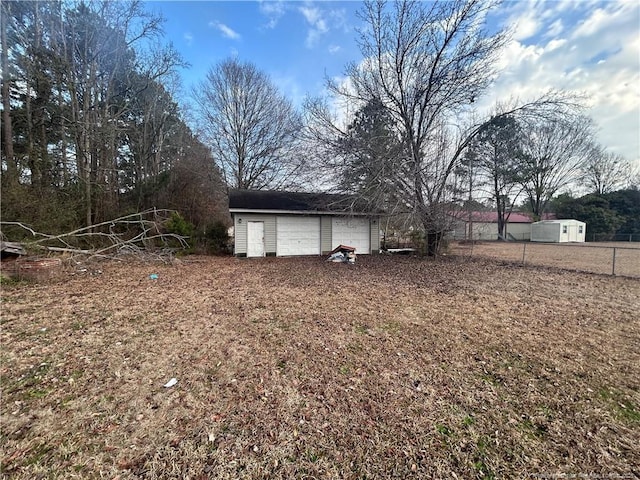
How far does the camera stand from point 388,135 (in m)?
11.0

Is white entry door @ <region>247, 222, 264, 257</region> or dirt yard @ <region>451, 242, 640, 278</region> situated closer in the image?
dirt yard @ <region>451, 242, 640, 278</region>

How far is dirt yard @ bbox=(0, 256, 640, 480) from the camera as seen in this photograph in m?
1.75

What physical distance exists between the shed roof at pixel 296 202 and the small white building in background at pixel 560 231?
24.8m

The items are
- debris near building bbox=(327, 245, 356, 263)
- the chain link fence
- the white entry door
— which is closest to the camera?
debris near building bbox=(327, 245, 356, 263)

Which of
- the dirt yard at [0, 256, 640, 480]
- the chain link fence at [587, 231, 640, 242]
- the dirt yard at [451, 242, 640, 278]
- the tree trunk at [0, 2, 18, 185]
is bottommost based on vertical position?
the dirt yard at [0, 256, 640, 480]

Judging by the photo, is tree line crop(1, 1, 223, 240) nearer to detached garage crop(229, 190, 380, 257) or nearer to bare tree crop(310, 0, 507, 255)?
detached garage crop(229, 190, 380, 257)

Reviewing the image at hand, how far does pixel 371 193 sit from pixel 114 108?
13848 millimetres

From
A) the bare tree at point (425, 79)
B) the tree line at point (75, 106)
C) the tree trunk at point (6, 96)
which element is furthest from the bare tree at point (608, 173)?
the tree trunk at point (6, 96)

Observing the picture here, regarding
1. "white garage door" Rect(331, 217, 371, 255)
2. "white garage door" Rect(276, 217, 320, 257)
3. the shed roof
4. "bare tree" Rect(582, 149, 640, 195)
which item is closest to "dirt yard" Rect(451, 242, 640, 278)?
"white garage door" Rect(331, 217, 371, 255)

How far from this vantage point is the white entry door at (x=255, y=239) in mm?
12109

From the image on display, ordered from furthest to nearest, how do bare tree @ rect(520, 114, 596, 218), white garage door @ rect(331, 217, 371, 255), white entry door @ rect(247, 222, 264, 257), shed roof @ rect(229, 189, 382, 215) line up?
1. bare tree @ rect(520, 114, 596, 218)
2. white garage door @ rect(331, 217, 371, 255)
3. white entry door @ rect(247, 222, 264, 257)
4. shed roof @ rect(229, 189, 382, 215)

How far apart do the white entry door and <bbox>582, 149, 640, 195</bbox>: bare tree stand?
1383 inches

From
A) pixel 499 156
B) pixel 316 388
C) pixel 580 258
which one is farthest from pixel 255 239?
pixel 499 156

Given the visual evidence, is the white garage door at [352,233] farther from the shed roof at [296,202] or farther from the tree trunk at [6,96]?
the tree trunk at [6,96]
